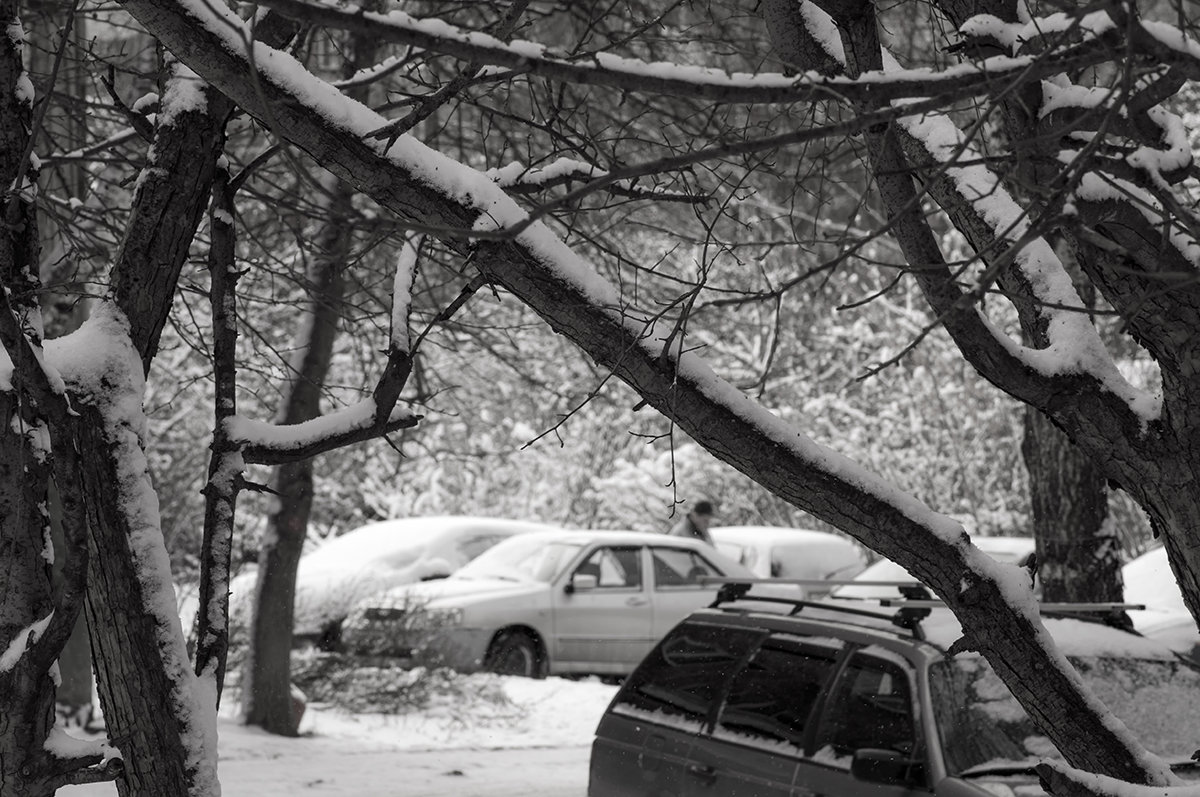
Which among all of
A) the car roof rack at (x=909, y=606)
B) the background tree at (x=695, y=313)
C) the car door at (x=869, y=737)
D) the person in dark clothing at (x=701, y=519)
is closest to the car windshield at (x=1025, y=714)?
the car door at (x=869, y=737)

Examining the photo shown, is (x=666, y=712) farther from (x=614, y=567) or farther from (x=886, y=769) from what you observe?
(x=614, y=567)

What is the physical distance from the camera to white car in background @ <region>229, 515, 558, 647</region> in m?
12.3

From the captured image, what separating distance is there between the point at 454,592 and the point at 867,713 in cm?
805

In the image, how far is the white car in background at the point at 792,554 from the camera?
55.7 feet

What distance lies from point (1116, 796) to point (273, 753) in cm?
709

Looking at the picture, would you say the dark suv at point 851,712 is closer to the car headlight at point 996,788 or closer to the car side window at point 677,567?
the car headlight at point 996,788

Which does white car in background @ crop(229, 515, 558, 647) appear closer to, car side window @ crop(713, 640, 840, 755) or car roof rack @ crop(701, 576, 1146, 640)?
car roof rack @ crop(701, 576, 1146, 640)

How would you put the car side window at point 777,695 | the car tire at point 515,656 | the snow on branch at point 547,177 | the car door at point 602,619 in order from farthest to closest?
1. the car door at point 602,619
2. the car tire at point 515,656
3. the car side window at point 777,695
4. the snow on branch at point 547,177

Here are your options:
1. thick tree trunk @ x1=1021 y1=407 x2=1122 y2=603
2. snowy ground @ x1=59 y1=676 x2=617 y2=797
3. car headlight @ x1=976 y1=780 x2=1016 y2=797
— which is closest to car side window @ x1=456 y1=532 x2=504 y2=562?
snowy ground @ x1=59 y1=676 x2=617 y2=797

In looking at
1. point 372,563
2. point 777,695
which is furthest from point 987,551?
point 777,695

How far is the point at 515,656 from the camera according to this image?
12922 mm

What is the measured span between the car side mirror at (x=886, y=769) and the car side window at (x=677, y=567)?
8751 millimetres

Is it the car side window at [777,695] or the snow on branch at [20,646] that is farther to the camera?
the car side window at [777,695]

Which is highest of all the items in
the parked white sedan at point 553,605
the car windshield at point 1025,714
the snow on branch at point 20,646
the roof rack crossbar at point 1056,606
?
the parked white sedan at point 553,605
